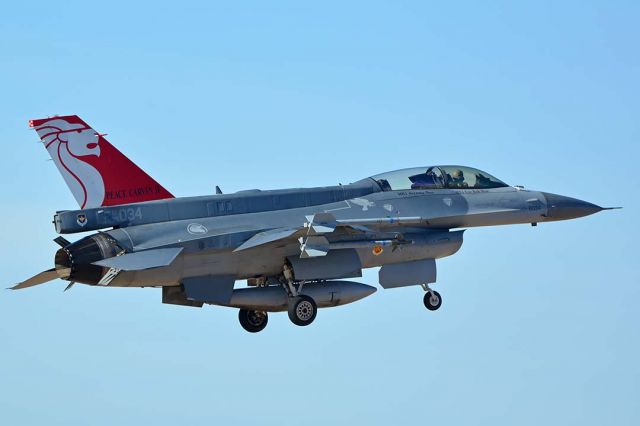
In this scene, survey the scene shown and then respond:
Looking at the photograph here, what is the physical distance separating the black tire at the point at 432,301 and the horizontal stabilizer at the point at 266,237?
4033mm

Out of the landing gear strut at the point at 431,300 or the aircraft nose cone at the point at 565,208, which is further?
the aircraft nose cone at the point at 565,208

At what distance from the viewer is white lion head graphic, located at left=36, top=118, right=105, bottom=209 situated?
2744cm

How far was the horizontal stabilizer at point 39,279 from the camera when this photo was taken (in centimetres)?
2781

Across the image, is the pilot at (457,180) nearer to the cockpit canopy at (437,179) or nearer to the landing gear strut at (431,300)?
the cockpit canopy at (437,179)

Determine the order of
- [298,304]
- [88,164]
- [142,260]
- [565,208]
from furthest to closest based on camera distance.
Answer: [565,208]
[298,304]
[88,164]
[142,260]

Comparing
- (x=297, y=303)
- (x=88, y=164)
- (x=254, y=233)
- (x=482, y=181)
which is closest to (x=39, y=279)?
(x=88, y=164)

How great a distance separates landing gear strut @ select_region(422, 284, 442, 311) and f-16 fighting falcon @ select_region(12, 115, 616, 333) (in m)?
0.02

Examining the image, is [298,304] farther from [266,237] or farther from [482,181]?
[482,181]

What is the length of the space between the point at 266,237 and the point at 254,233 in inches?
18.3

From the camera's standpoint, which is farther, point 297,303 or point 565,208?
point 565,208

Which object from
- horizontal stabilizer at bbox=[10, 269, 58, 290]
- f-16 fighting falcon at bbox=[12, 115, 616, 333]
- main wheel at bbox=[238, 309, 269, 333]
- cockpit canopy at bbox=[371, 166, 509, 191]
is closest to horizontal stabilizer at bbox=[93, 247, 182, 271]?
f-16 fighting falcon at bbox=[12, 115, 616, 333]

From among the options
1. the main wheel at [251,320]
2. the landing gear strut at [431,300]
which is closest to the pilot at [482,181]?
the landing gear strut at [431,300]

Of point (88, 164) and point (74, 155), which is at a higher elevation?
point (74, 155)

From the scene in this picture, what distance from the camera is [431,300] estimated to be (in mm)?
30188
